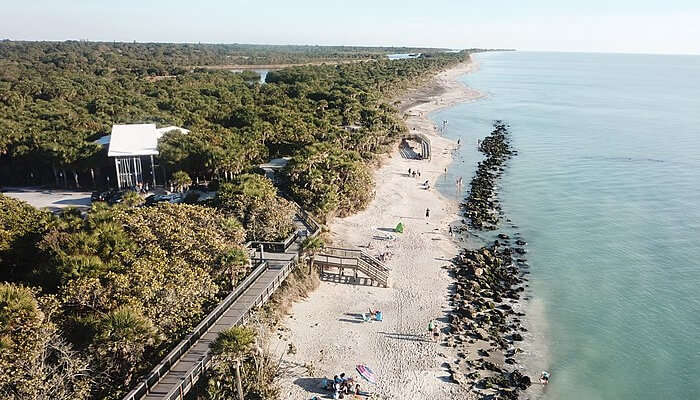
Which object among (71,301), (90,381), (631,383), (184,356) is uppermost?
(71,301)

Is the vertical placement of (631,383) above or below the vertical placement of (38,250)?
below

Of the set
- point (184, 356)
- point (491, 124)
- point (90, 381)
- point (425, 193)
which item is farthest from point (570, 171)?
point (90, 381)

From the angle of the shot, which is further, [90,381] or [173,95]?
[173,95]

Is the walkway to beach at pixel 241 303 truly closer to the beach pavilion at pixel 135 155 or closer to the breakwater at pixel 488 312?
the breakwater at pixel 488 312

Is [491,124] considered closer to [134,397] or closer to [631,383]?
[631,383]

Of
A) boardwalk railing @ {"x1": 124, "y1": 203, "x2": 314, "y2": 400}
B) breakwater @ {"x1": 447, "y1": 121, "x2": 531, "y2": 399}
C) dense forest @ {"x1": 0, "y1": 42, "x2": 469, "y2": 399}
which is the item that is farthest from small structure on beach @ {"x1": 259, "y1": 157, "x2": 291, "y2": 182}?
breakwater @ {"x1": 447, "y1": 121, "x2": 531, "y2": 399}

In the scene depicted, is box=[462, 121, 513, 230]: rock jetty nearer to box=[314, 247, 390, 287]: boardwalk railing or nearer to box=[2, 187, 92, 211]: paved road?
box=[314, 247, 390, 287]: boardwalk railing

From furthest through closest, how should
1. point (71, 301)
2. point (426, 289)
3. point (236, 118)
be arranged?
point (236, 118) < point (426, 289) < point (71, 301)

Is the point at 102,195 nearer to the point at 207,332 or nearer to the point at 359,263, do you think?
the point at 359,263
